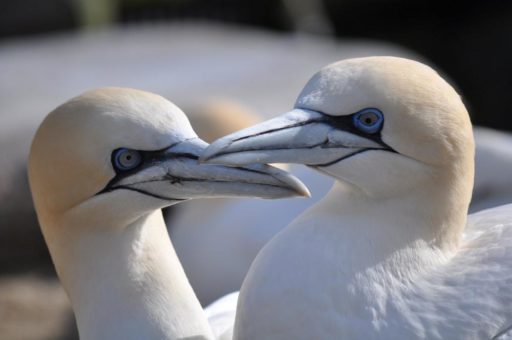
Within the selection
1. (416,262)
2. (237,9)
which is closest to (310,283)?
(416,262)

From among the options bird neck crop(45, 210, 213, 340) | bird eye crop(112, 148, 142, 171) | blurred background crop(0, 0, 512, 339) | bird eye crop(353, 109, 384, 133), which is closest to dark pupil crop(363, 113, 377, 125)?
bird eye crop(353, 109, 384, 133)

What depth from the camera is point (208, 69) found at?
11680 mm

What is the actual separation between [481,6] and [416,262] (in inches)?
451

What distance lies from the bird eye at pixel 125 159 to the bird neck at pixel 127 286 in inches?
10.1

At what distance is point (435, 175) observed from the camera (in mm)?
4172

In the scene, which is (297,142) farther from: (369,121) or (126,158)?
(126,158)

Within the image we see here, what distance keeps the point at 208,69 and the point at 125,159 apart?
7406 mm

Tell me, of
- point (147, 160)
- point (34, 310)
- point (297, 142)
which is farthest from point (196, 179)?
point (34, 310)

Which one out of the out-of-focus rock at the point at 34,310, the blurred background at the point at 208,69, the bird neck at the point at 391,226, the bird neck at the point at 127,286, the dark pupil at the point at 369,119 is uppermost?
the dark pupil at the point at 369,119

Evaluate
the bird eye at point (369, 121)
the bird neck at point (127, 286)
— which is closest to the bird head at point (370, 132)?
the bird eye at point (369, 121)

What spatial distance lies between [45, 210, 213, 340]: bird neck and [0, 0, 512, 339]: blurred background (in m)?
2.46

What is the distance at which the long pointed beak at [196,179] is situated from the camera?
164 inches

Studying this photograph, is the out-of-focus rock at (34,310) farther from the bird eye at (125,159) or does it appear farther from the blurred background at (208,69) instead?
the bird eye at (125,159)

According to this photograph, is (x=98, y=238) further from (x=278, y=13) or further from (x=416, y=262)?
(x=278, y=13)
